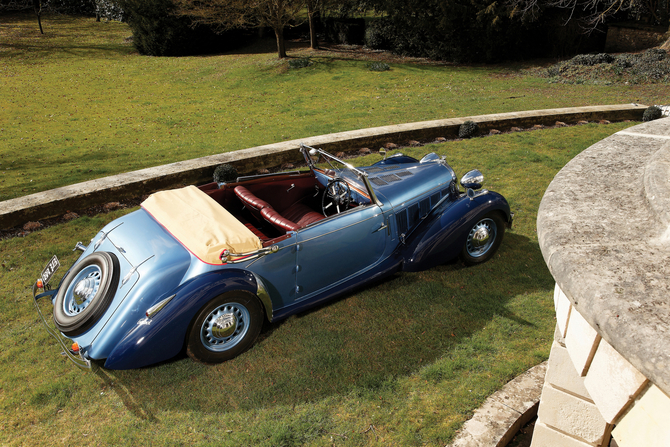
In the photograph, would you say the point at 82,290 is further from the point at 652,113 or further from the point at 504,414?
the point at 652,113

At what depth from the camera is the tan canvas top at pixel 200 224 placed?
4.15 m

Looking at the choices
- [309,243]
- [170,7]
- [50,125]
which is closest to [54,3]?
[170,7]

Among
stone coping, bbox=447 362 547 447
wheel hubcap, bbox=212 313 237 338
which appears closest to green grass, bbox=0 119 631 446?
stone coping, bbox=447 362 547 447

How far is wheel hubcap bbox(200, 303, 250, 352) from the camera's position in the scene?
13.6ft

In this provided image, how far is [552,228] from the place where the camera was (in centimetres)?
169

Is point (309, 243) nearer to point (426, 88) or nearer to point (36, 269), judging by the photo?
point (36, 269)

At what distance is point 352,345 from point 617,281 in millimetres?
3425

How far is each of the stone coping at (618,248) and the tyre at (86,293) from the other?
3.64 m

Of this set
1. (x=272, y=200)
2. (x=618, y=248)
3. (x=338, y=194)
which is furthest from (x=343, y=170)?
(x=618, y=248)

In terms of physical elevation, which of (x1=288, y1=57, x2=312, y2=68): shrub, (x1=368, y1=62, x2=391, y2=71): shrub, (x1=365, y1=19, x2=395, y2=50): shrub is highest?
(x1=365, y1=19, x2=395, y2=50): shrub

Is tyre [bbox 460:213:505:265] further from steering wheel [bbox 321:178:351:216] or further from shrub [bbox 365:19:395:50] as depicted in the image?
shrub [bbox 365:19:395:50]

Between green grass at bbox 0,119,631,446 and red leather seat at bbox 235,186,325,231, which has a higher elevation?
red leather seat at bbox 235,186,325,231

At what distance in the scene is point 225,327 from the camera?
422cm

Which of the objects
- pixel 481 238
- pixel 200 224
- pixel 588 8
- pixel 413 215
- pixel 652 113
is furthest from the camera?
pixel 588 8
